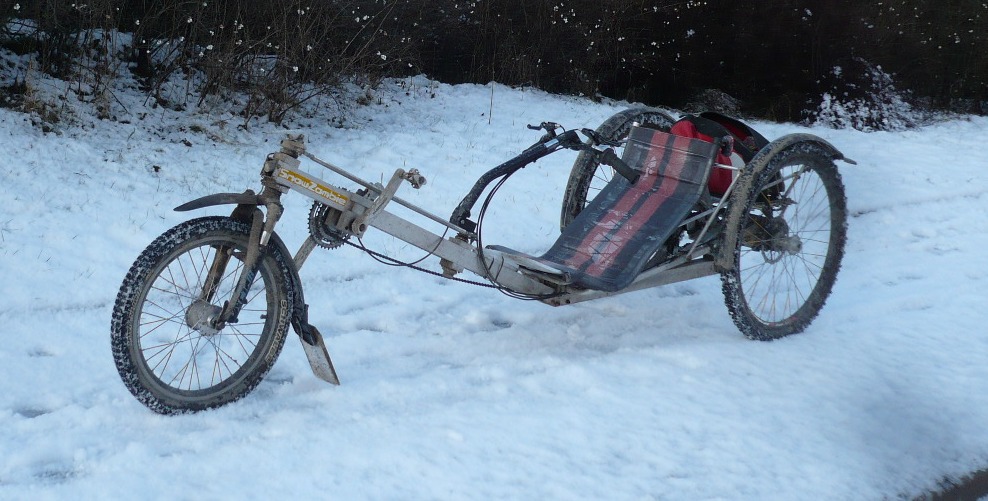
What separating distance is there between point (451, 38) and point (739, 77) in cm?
394

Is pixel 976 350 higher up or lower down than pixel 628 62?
lower down

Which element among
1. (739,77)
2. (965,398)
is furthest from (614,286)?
(739,77)

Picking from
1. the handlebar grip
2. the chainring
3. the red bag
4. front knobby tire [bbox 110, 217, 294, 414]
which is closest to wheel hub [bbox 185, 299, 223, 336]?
front knobby tire [bbox 110, 217, 294, 414]

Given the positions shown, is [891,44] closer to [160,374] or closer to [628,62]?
[628,62]

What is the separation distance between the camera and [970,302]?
433 centimetres

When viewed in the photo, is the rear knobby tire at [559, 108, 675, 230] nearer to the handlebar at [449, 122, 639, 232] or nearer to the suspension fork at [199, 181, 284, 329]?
the handlebar at [449, 122, 639, 232]

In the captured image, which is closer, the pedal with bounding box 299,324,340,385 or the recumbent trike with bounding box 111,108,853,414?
the recumbent trike with bounding box 111,108,853,414

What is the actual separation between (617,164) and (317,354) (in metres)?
1.53

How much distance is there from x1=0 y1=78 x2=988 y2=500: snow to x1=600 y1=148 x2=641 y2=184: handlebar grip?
0.65 meters

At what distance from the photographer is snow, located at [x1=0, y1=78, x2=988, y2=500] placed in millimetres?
2596

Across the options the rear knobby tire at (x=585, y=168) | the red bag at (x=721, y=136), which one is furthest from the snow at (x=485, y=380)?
the red bag at (x=721, y=136)

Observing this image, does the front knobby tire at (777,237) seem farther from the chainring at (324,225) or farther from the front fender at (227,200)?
the front fender at (227,200)

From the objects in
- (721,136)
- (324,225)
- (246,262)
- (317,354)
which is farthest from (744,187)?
(246,262)

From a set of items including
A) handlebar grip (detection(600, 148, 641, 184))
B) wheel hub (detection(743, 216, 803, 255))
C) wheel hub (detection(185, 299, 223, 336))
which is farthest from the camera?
wheel hub (detection(743, 216, 803, 255))
